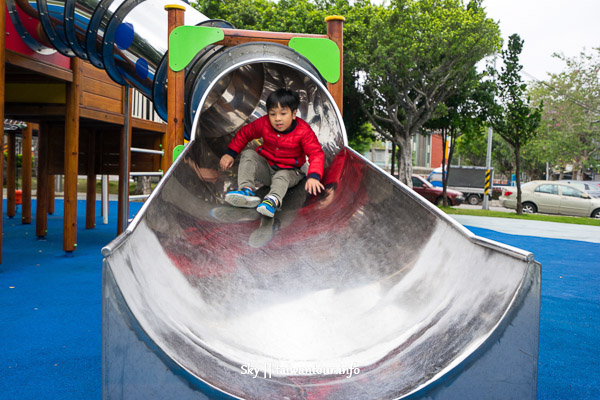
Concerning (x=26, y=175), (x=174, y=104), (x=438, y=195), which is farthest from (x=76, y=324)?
(x=438, y=195)

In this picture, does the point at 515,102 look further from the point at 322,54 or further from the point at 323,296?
the point at 323,296

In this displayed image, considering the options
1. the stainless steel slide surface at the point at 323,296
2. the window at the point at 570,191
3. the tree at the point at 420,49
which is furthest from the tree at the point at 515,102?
the stainless steel slide surface at the point at 323,296

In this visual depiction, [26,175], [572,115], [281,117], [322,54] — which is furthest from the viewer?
[572,115]

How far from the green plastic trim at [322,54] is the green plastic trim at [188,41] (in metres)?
0.62

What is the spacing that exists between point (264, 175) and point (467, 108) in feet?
40.3

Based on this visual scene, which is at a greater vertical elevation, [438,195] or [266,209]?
[266,209]

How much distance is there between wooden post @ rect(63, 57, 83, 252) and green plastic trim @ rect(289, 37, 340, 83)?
8.31 ft

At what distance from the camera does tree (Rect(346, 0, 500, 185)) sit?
39.3 ft

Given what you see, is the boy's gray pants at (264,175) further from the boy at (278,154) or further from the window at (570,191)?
the window at (570,191)

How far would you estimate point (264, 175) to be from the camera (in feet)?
10.5

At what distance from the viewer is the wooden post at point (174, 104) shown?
3.19m

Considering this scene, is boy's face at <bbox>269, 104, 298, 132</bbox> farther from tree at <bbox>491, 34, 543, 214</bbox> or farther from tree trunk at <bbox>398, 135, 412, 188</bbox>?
tree trunk at <bbox>398, 135, 412, 188</bbox>

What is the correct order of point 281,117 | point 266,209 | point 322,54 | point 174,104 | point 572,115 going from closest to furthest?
point 266,209 → point 281,117 → point 174,104 → point 322,54 → point 572,115

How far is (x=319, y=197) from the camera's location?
3008 mm
